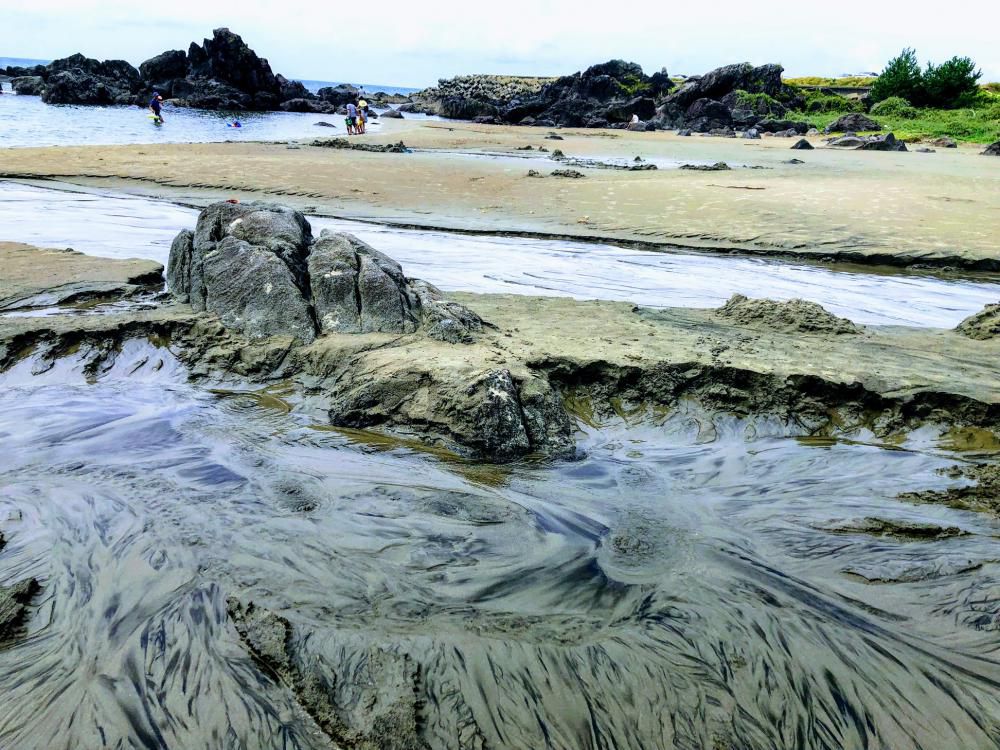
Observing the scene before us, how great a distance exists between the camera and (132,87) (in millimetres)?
53438

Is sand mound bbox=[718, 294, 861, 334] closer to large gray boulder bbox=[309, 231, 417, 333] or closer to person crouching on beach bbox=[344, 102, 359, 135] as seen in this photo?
large gray boulder bbox=[309, 231, 417, 333]

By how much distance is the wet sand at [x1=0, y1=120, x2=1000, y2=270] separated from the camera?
847 cm

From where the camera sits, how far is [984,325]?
484cm

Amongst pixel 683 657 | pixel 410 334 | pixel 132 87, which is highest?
pixel 132 87

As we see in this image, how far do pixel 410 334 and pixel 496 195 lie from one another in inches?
295

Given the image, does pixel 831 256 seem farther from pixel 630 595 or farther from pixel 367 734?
pixel 367 734

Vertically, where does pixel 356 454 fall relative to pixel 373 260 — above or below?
below

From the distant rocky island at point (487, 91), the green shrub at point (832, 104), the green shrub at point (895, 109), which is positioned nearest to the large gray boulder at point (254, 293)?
the distant rocky island at point (487, 91)

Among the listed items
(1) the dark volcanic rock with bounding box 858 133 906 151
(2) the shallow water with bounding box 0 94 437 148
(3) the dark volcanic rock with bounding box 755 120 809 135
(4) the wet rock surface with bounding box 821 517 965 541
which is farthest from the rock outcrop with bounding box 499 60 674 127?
(4) the wet rock surface with bounding box 821 517 965 541

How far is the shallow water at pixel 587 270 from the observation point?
612 centimetres

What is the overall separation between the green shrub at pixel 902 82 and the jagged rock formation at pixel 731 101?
13.3ft

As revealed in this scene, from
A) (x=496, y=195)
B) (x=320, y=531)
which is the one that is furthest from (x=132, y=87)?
(x=320, y=531)

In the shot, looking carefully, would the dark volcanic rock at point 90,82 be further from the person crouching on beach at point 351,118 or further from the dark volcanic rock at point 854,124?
the dark volcanic rock at point 854,124

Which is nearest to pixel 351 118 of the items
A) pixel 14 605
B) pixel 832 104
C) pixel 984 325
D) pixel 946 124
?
pixel 984 325
